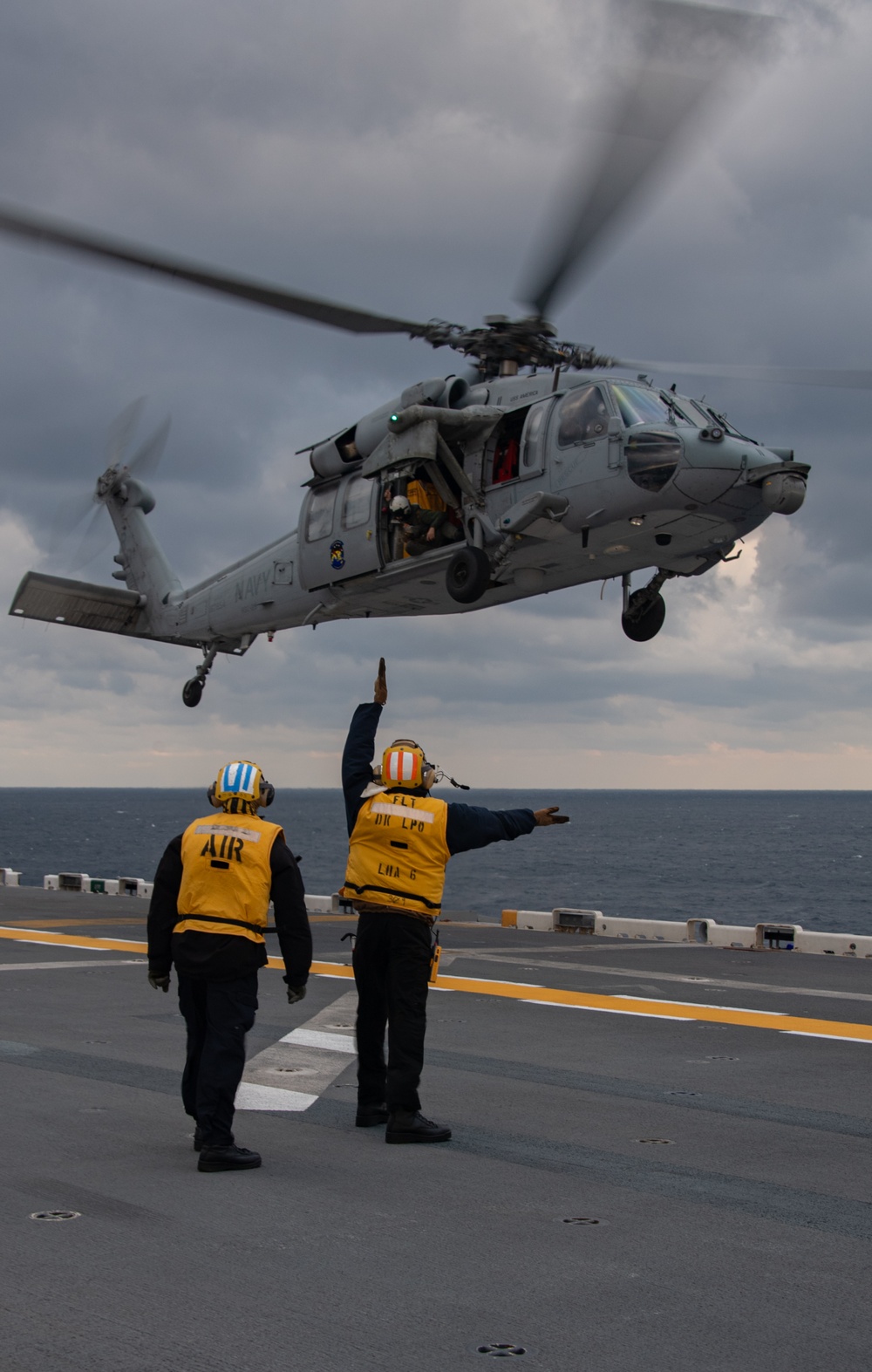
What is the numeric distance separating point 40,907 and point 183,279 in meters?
12.0

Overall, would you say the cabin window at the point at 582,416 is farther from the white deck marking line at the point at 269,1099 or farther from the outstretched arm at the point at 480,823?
the white deck marking line at the point at 269,1099

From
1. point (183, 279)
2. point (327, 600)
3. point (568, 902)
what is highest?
point (183, 279)

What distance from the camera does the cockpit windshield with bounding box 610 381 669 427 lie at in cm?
1538

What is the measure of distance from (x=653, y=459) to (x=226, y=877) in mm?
10001

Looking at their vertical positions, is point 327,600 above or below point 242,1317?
above

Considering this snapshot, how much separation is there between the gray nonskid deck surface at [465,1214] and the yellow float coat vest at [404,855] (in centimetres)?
128

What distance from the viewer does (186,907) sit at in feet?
21.1

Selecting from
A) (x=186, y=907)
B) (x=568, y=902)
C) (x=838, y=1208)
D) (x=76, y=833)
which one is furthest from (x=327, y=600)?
(x=76, y=833)

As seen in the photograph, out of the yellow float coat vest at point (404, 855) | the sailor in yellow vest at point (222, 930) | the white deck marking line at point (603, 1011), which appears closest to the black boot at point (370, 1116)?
the sailor in yellow vest at point (222, 930)

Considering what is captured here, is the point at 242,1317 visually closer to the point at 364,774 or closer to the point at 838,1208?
the point at 838,1208

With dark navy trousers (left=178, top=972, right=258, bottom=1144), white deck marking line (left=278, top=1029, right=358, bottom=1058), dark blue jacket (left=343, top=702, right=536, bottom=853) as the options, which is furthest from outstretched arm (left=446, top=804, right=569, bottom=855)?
white deck marking line (left=278, top=1029, right=358, bottom=1058)

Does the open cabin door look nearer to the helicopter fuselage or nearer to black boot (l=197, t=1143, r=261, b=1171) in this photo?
the helicopter fuselage

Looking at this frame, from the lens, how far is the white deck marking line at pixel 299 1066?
7.66 m

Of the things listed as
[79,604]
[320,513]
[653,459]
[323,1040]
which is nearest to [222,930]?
[323,1040]
